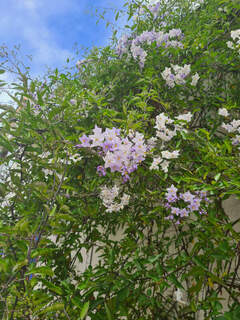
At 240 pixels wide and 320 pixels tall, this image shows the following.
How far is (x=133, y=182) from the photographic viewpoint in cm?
143

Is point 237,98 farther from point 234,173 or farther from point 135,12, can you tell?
point 135,12

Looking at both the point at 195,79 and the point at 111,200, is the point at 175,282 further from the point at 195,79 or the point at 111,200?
the point at 195,79

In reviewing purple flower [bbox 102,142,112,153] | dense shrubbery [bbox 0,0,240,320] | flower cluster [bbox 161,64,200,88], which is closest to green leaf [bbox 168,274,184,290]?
dense shrubbery [bbox 0,0,240,320]

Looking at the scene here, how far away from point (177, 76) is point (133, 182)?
2.53 ft

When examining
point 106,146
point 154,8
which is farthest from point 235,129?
point 154,8

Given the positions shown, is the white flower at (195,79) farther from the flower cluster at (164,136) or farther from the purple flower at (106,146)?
the purple flower at (106,146)

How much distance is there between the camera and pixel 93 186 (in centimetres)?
141

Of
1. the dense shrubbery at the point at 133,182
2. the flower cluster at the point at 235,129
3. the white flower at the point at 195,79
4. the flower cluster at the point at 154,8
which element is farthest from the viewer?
the flower cluster at the point at 154,8

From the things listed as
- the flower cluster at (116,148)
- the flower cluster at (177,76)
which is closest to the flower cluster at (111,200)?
the flower cluster at (116,148)

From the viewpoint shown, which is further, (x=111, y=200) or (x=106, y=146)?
(x=111, y=200)

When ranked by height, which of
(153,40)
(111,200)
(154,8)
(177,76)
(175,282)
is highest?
(154,8)

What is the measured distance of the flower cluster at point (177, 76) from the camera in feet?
5.13

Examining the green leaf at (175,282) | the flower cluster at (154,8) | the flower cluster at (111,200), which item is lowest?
the green leaf at (175,282)

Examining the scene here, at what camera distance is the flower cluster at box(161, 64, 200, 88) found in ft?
5.13
